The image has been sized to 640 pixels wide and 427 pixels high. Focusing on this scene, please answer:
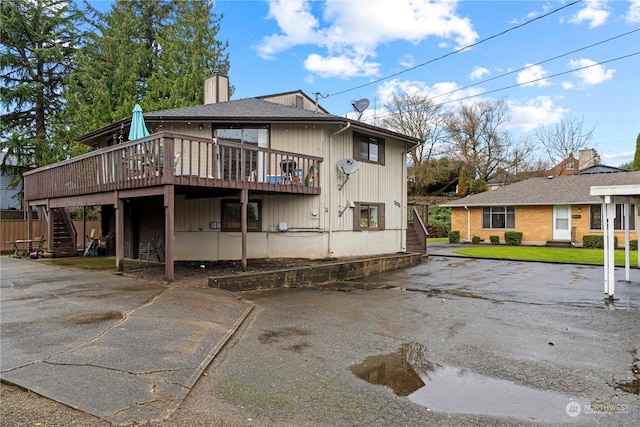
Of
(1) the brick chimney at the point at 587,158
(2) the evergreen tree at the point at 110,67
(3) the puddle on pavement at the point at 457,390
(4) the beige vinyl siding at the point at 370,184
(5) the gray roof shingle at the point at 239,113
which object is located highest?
(2) the evergreen tree at the point at 110,67

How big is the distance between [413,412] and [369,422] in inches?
18.9

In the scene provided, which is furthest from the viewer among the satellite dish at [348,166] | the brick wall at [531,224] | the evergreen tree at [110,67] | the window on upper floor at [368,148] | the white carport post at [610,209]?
the brick wall at [531,224]


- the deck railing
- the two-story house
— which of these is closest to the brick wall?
the two-story house

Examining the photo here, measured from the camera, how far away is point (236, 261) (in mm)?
13078

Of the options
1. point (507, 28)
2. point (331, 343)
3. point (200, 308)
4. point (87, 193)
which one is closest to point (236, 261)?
point (87, 193)

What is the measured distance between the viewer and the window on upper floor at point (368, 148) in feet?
48.4

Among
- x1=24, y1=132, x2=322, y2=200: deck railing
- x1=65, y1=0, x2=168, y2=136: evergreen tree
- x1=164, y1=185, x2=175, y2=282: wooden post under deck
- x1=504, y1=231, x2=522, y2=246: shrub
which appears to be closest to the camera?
x1=164, y1=185, x2=175, y2=282: wooden post under deck

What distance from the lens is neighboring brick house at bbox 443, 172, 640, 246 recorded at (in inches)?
891

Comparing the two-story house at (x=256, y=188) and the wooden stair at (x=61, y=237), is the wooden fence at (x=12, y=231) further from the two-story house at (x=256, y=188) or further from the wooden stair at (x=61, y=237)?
the two-story house at (x=256, y=188)

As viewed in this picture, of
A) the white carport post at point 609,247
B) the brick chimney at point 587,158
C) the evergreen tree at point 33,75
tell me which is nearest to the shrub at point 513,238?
the white carport post at point 609,247

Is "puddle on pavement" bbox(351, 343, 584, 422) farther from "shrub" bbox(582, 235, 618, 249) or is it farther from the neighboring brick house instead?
"shrub" bbox(582, 235, 618, 249)

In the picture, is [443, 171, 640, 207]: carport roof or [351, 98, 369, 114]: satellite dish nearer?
[351, 98, 369, 114]: satellite dish

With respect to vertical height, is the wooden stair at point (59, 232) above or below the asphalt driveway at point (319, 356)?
above

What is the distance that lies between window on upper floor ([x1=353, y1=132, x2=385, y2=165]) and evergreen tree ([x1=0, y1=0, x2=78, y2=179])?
17738 millimetres
